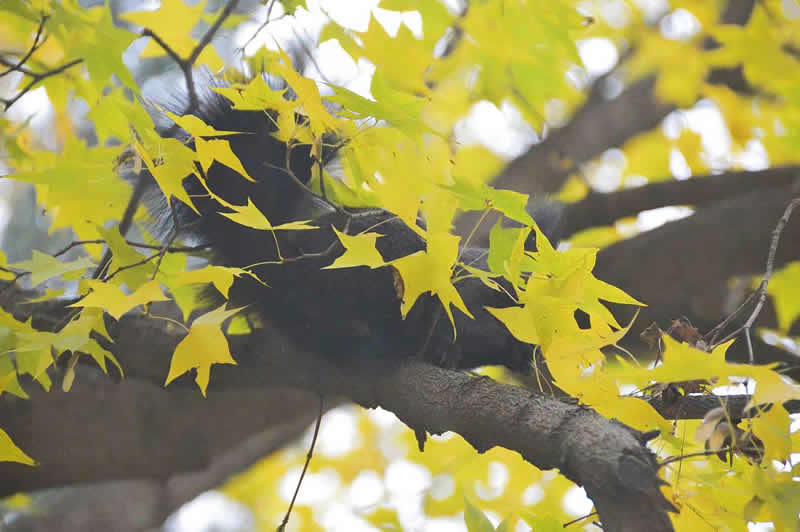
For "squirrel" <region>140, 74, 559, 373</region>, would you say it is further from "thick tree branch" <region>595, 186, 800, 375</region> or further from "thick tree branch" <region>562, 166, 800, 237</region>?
"thick tree branch" <region>562, 166, 800, 237</region>

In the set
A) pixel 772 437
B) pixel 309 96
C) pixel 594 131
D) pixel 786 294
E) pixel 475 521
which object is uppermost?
pixel 309 96

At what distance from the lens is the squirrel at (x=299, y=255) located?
0.86 metres

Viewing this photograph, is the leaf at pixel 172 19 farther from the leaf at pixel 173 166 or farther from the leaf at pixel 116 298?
the leaf at pixel 116 298

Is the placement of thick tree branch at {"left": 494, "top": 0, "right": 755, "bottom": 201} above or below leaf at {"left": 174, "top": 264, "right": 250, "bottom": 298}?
below

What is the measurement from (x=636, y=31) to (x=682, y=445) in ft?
7.60

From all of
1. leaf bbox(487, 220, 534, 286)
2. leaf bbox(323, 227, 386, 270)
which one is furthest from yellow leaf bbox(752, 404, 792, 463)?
leaf bbox(323, 227, 386, 270)

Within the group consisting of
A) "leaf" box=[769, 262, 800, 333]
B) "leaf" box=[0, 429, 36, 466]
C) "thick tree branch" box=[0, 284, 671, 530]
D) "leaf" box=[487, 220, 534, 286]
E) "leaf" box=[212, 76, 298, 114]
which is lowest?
"leaf" box=[769, 262, 800, 333]

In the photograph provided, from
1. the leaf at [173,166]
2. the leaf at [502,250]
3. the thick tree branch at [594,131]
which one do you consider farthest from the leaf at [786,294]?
the leaf at [173,166]

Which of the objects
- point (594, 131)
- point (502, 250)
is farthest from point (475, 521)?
point (594, 131)

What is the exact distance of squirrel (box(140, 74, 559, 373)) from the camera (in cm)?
86

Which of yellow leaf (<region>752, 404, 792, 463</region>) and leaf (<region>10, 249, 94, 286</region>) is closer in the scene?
yellow leaf (<region>752, 404, 792, 463</region>)

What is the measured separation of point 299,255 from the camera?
2.84 ft

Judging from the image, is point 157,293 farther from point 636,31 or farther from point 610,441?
point 636,31

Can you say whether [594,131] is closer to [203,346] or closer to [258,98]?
[258,98]
